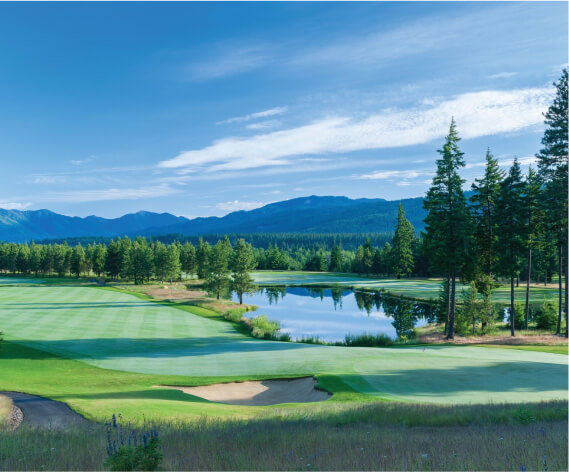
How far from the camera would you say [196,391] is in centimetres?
2119

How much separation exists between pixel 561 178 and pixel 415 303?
39.9 meters

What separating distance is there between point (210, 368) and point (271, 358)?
4.66 meters

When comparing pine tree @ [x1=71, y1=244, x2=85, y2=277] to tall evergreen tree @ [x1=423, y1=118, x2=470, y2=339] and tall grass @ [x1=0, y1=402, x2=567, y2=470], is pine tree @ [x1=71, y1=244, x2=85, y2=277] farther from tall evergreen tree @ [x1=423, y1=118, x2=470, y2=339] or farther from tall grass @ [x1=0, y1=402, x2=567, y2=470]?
tall grass @ [x1=0, y1=402, x2=567, y2=470]

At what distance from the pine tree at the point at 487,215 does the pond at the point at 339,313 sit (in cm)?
1176

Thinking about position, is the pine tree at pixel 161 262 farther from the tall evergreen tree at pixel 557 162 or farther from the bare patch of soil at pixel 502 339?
the tall evergreen tree at pixel 557 162

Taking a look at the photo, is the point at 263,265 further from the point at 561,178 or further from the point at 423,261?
the point at 561,178

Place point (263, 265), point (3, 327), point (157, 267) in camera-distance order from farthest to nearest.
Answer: point (263, 265) < point (157, 267) < point (3, 327)

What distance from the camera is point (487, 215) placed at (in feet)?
136

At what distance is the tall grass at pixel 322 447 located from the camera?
658 cm

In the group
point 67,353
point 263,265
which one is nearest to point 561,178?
point 67,353

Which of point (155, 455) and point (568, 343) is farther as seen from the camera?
point (568, 343)

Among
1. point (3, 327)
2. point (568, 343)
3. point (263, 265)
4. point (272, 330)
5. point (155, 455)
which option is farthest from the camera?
point (263, 265)

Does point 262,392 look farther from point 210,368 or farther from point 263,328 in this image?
point 263,328

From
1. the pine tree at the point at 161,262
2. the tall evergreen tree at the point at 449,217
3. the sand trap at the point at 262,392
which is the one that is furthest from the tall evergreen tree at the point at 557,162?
the pine tree at the point at 161,262
